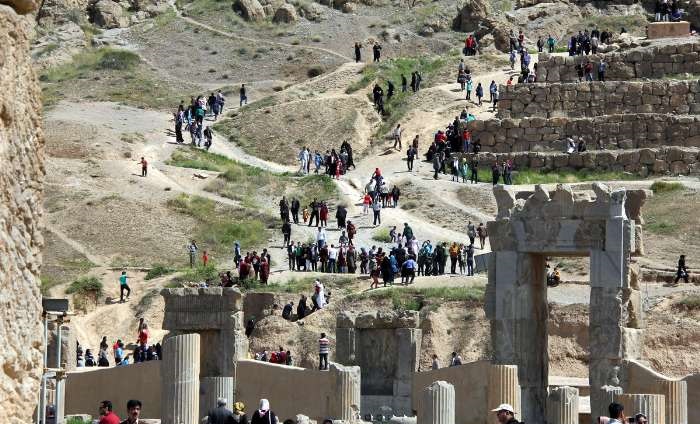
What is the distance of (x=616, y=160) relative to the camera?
58.9 meters

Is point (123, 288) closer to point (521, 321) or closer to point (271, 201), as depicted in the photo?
point (271, 201)

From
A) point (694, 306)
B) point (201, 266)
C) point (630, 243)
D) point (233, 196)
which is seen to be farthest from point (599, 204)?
point (233, 196)

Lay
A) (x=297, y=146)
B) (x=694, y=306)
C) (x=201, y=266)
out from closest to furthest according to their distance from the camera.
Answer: (x=694, y=306) < (x=201, y=266) < (x=297, y=146)

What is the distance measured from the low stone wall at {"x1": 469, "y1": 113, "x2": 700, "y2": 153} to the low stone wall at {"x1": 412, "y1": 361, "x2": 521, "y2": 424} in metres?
33.3

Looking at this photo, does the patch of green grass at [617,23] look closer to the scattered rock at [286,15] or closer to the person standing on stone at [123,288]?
the scattered rock at [286,15]

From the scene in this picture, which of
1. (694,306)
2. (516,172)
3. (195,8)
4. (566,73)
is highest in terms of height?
(195,8)

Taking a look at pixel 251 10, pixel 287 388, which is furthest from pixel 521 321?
pixel 251 10

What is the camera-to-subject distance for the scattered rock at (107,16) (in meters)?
83.2

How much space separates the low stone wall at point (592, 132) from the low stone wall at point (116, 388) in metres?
31.6

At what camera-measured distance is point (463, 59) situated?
71.1 m

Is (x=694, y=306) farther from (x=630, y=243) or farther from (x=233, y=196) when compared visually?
(x=233, y=196)

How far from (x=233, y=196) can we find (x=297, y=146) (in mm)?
9392

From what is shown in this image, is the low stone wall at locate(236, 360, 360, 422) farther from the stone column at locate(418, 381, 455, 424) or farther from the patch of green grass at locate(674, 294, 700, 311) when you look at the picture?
the patch of green grass at locate(674, 294, 700, 311)

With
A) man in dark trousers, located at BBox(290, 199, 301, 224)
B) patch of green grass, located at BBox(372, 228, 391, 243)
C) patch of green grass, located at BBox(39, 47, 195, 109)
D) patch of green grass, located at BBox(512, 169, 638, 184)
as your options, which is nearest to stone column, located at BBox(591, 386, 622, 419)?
patch of green grass, located at BBox(372, 228, 391, 243)
